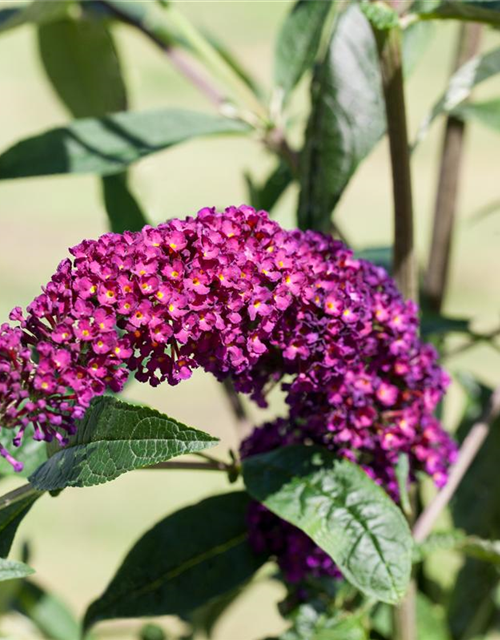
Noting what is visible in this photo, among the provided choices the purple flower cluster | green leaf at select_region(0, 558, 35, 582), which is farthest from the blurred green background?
green leaf at select_region(0, 558, 35, 582)

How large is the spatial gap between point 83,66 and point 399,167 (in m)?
0.59

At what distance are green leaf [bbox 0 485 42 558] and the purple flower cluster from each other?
5cm

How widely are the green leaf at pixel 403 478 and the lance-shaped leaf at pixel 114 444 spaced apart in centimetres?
27

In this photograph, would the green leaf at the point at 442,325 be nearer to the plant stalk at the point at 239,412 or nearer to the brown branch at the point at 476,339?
the brown branch at the point at 476,339

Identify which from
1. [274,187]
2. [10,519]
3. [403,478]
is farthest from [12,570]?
[274,187]

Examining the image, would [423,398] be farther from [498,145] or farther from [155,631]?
[498,145]

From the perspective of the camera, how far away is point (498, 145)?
3.23 metres

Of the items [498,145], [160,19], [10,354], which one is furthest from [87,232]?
[10,354]

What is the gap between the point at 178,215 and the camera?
2621 mm

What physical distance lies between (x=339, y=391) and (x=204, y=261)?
15 cm

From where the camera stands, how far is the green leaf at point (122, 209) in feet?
3.32

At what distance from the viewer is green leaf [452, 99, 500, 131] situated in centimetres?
105

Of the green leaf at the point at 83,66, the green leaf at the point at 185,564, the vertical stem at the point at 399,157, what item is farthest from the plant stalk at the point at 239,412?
the green leaf at the point at 83,66

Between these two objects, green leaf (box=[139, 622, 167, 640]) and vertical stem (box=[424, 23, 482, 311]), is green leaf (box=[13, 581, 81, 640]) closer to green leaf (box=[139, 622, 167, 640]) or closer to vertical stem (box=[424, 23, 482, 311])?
green leaf (box=[139, 622, 167, 640])
